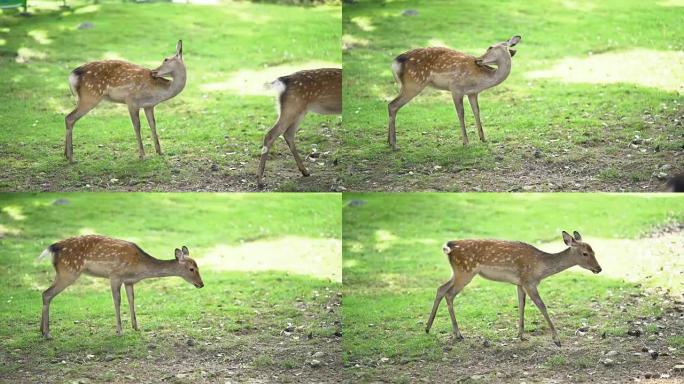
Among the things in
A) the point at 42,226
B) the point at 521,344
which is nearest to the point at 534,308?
the point at 521,344

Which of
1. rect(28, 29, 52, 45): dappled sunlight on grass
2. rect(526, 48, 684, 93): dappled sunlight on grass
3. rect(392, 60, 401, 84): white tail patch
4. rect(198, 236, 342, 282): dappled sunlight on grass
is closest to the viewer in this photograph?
rect(392, 60, 401, 84): white tail patch

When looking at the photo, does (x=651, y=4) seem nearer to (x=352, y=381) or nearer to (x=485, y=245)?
(x=485, y=245)

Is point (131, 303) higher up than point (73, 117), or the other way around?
point (73, 117)

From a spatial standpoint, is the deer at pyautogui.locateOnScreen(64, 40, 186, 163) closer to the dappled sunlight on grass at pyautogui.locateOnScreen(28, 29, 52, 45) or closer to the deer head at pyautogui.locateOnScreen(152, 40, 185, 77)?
the deer head at pyautogui.locateOnScreen(152, 40, 185, 77)

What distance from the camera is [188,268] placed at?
24.1 feet

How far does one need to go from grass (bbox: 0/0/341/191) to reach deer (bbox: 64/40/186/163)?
0.90ft

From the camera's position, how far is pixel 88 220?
767 centimetres

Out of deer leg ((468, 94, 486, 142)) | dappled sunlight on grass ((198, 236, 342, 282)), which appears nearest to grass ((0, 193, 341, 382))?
dappled sunlight on grass ((198, 236, 342, 282))

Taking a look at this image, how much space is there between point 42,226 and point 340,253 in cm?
176

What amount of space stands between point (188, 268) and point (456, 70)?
186 cm

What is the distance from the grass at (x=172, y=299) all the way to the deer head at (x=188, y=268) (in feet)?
0.74

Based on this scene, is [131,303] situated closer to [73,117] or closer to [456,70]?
[73,117]

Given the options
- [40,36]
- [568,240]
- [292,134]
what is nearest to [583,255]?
[568,240]

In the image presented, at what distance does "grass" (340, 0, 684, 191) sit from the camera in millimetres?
7559
